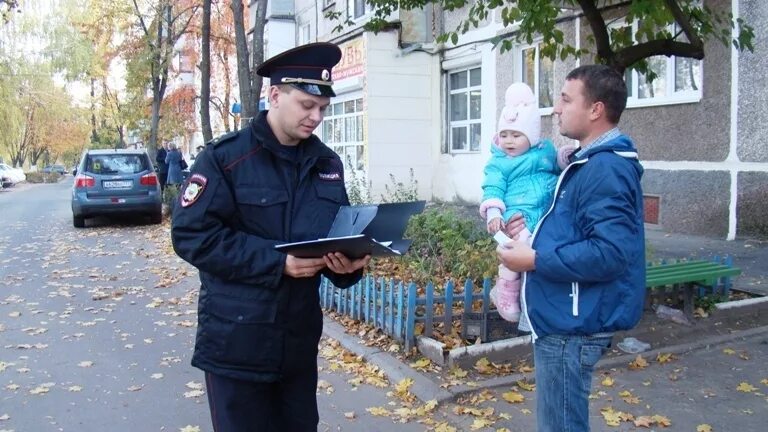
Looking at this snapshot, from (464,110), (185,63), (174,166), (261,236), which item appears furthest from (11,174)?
(261,236)

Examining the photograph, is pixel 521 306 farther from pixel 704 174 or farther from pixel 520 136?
pixel 704 174

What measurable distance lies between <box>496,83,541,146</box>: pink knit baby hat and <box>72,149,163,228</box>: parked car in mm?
13529

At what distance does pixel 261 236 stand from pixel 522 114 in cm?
131

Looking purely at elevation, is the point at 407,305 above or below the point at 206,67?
below

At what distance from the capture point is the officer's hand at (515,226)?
3.17 m

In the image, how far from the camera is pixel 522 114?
311cm

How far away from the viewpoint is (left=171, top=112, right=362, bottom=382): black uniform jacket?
243cm

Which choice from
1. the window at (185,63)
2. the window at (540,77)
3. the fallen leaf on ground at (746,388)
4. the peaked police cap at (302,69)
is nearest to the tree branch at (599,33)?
the fallen leaf on ground at (746,388)

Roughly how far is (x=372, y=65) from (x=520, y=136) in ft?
49.1

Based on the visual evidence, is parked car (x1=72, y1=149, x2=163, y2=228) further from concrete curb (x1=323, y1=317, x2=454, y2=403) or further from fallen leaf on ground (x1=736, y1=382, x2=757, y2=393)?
fallen leaf on ground (x1=736, y1=382, x2=757, y2=393)

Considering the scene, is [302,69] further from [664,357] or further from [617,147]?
[664,357]

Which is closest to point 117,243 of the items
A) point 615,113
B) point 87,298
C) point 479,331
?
point 87,298

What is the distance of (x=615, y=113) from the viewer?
2.58 meters

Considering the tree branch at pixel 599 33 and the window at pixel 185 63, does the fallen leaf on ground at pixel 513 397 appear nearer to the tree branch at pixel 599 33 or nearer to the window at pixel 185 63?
the tree branch at pixel 599 33
